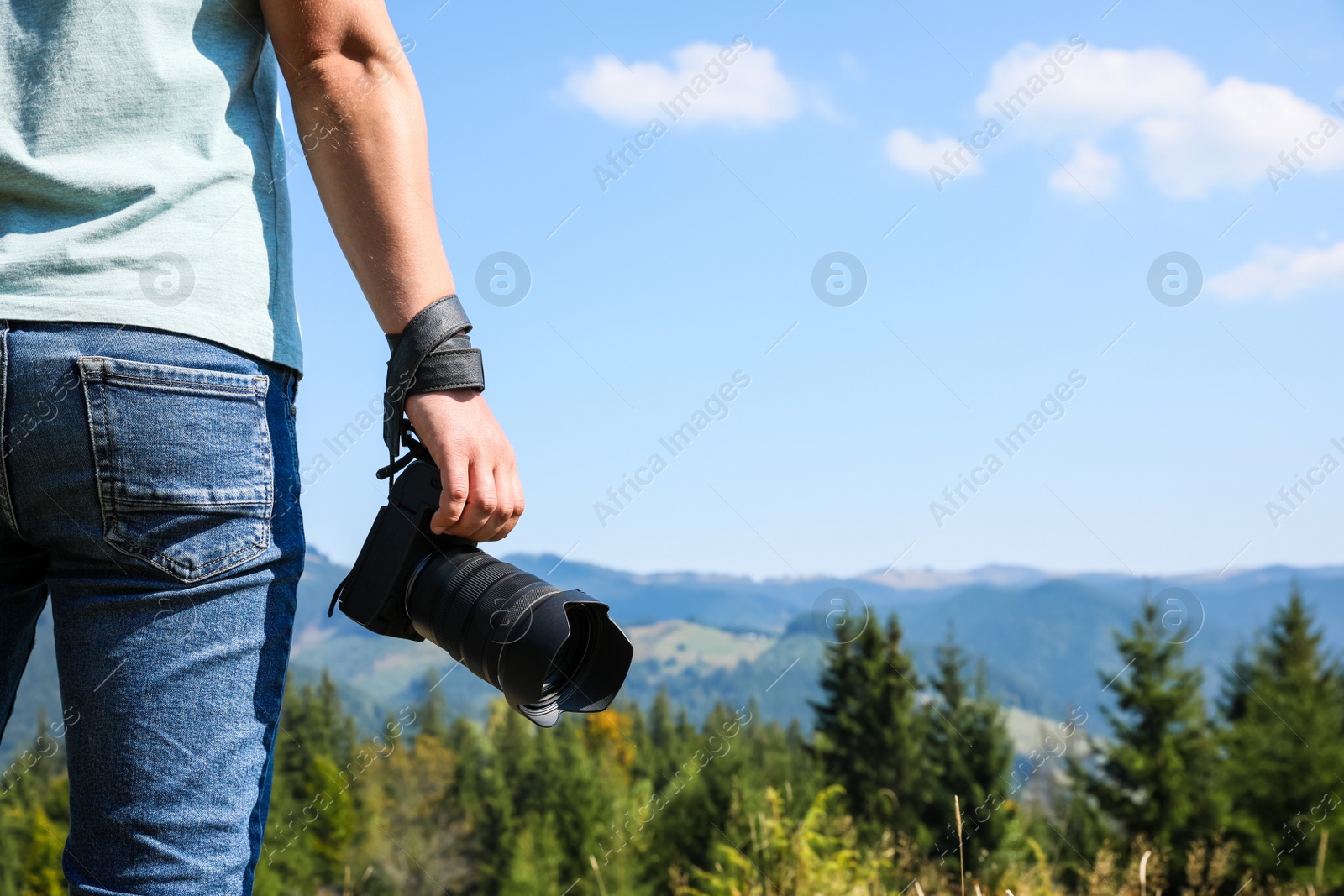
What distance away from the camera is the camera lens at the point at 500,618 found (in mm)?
1290

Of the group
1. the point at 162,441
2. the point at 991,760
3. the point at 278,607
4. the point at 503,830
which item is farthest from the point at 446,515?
the point at 503,830

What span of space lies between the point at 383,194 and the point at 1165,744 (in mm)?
35620

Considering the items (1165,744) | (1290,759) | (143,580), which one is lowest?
(143,580)

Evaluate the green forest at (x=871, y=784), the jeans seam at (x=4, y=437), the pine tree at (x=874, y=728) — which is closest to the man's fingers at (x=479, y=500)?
the jeans seam at (x=4, y=437)

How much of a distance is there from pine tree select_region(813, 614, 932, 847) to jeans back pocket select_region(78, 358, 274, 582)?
125 feet

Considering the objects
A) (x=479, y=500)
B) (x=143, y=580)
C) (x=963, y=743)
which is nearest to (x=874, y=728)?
(x=963, y=743)

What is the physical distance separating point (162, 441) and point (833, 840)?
552 cm

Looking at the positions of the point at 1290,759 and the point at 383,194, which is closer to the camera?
the point at 383,194

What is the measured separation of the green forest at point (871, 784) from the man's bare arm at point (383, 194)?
2008 centimetres

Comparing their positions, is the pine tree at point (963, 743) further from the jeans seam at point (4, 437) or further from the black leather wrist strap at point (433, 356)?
the jeans seam at point (4, 437)

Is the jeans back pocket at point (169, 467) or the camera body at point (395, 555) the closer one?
the jeans back pocket at point (169, 467)

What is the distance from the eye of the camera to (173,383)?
104 cm

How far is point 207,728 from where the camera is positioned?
1.03 meters

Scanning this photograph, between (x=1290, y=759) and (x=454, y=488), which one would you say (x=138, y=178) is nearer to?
(x=454, y=488)
